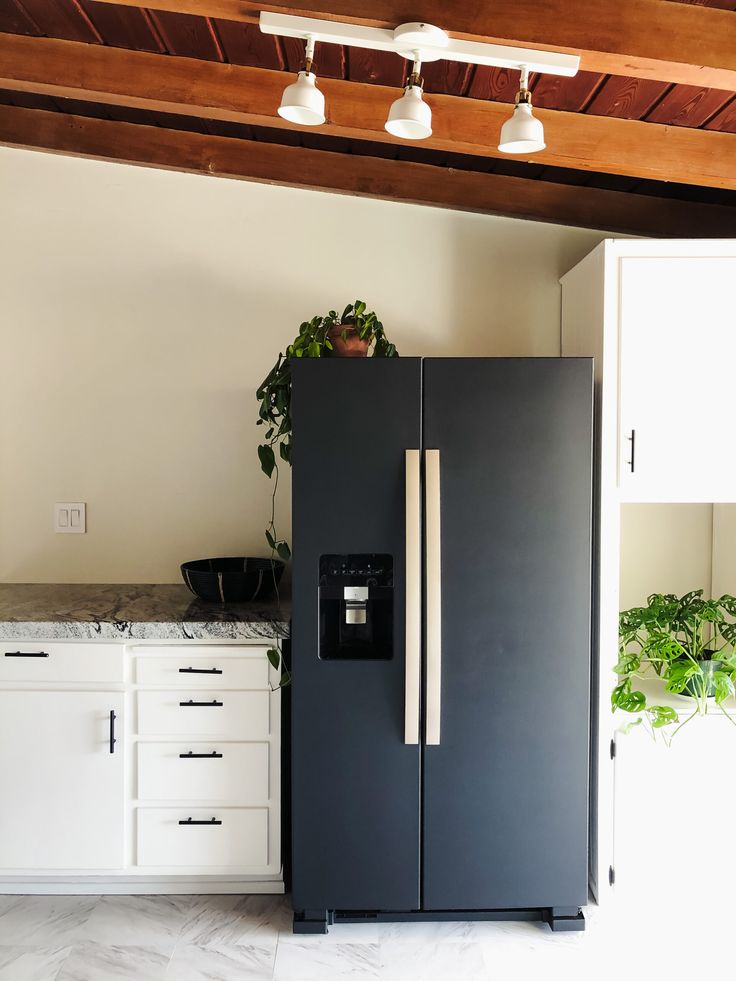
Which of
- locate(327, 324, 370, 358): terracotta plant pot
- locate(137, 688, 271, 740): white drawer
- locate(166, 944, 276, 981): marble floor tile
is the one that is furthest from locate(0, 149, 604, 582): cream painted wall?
locate(166, 944, 276, 981): marble floor tile

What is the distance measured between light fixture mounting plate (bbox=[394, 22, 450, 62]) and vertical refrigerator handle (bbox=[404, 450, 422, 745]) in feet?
3.34

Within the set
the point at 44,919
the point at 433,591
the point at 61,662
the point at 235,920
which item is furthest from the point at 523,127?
the point at 44,919

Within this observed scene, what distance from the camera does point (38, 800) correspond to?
8.02ft

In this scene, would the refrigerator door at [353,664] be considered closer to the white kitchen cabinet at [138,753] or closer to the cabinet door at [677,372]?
the white kitchen cabinet at [138,753]

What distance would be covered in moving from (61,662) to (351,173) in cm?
200

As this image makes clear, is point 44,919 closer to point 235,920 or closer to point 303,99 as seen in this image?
point 235,920

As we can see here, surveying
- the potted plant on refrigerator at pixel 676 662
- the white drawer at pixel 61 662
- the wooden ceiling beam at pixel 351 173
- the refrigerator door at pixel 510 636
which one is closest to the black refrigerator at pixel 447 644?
the refrigerator door at pixel 510 636

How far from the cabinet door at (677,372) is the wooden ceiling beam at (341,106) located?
304 mm

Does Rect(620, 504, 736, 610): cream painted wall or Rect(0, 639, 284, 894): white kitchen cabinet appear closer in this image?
Rect(0, 639, 284, 894): white kitchen cabinet

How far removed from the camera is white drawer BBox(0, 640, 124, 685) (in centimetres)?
244

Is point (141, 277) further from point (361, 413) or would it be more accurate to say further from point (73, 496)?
point (361, 413)

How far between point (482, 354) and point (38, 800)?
2.21 meters

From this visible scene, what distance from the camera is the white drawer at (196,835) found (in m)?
2.45

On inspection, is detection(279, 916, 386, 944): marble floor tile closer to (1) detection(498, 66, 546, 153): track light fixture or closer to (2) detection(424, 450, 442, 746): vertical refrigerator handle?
(2) detection(424, 450, 442, 746): vertical refrigerator handle
